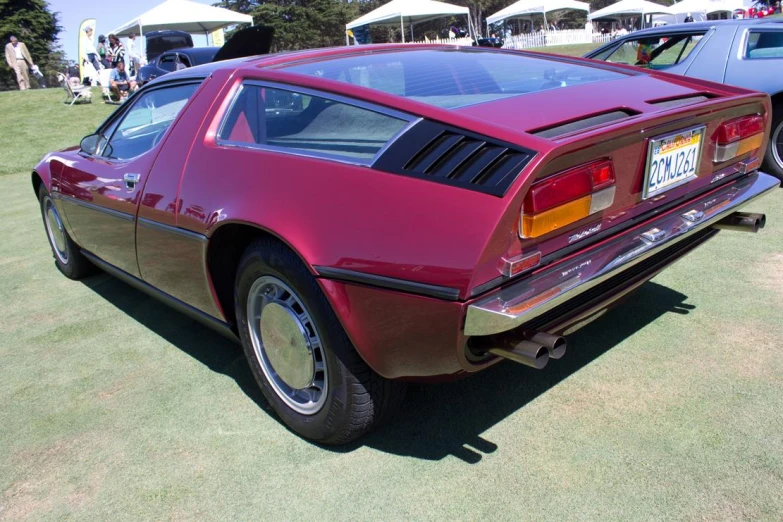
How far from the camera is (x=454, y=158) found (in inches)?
71.1

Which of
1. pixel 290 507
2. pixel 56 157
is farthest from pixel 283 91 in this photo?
pixel 56 157

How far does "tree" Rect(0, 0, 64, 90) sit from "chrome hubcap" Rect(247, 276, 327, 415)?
4304 cm

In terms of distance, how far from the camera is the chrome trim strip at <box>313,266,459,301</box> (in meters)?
1.72

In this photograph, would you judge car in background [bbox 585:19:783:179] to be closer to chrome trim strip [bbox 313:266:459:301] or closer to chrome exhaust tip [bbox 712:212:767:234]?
chrome exhaust tip [bbox 712:212:767:234]

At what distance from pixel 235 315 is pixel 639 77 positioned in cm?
195

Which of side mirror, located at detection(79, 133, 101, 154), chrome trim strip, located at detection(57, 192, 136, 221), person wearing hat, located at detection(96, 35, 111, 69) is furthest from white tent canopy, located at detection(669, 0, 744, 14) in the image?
chrome trim strip, located at detection(57, 192, 136, 221)

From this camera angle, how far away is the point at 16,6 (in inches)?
1574

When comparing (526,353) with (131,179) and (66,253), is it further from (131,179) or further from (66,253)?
(66,253)

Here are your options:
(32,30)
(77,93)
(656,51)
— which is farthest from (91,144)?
(32,30)

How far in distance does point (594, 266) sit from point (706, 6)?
106ft

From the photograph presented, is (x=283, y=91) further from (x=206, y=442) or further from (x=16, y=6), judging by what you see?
(x=16, y=6)

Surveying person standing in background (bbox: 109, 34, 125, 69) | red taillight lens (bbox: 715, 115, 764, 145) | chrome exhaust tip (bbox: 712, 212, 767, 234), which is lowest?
chrome exhaust tip (bbox: 712, 212, 767, 234)

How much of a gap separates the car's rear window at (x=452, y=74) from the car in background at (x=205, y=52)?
172 inches

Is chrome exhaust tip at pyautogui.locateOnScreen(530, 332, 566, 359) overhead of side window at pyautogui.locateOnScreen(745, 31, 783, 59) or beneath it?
beneath
